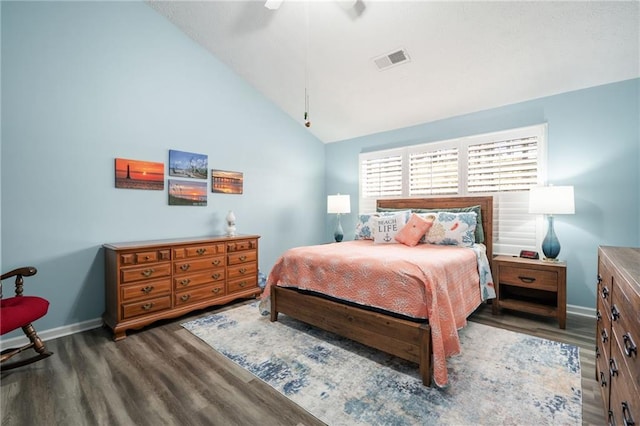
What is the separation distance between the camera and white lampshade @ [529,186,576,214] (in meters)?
2.66

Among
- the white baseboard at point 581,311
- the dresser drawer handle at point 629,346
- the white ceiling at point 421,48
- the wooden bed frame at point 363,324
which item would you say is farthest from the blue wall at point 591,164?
the dresser drawer handle at point 629,346

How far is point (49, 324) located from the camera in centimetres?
251

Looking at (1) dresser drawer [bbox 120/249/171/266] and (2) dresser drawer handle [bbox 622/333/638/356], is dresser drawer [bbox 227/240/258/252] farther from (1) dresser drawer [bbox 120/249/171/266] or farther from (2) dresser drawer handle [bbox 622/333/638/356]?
→ (2) dresser drawer handle [bbox 622/333/638/356]

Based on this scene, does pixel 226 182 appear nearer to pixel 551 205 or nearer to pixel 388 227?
pixel 388 227

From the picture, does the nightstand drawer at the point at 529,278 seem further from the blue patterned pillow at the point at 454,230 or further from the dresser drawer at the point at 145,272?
the dresser drawer at the point at 145,272

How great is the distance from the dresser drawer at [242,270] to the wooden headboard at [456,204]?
7.00 ft

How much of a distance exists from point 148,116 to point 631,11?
4449 mm

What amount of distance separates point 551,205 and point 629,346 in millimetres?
2221

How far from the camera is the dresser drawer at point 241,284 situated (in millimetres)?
3330

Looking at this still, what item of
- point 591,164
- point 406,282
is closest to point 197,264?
point 406,282

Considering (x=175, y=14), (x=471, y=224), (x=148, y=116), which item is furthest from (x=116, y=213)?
(x=471, y=224)

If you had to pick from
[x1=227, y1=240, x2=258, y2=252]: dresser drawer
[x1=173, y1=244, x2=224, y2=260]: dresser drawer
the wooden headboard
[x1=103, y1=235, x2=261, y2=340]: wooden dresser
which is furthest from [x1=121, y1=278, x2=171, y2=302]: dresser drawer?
the wooden headboard

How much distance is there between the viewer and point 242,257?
3.44 meters

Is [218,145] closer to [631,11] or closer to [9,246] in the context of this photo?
[9,246]
